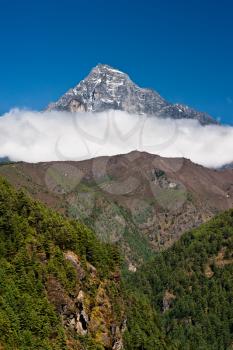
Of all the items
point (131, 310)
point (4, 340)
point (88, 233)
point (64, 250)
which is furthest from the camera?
point (131, 310)

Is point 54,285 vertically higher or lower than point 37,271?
lower

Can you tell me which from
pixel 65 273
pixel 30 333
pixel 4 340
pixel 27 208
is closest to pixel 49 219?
pixel 27 208

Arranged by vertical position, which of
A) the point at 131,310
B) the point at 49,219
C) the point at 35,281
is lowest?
the point at 131,310

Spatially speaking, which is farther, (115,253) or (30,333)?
(115,253)

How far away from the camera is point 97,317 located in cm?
12506

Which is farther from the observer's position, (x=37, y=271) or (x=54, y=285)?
(x=54, y=285)

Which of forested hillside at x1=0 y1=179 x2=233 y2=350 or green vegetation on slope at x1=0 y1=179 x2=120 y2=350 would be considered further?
forested hillside at x1=0 y1=179 x2=233 y2=350

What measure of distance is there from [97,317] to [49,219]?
23935 mm

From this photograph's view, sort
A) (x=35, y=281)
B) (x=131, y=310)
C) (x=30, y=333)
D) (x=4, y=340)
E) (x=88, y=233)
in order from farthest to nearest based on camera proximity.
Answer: (x=131, y=310) → (x=88, y=233) → (x=35, y=281) → (x=30, y=333) → (x=4, y=340)

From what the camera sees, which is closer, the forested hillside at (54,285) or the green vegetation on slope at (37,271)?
the green vegetation on slope at (37,271)

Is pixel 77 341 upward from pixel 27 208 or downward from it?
downward

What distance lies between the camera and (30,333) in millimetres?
96875

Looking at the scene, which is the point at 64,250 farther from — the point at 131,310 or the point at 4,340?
the point at 131,310

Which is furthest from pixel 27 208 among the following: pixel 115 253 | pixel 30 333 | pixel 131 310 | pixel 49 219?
pixel 131 310
